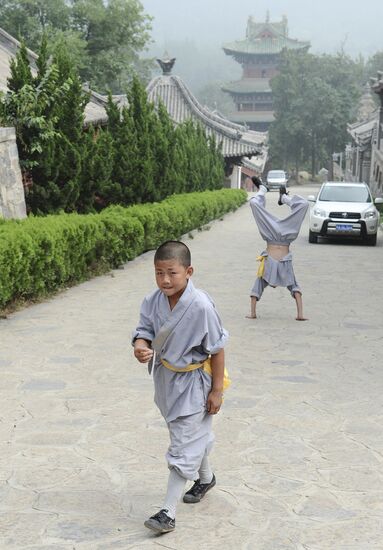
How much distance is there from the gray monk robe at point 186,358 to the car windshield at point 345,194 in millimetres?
18550

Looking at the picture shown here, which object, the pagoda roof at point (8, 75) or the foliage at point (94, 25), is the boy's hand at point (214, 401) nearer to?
the pagoda roof at point (8, 75)

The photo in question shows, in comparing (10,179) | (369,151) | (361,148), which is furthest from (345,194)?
(361,148)

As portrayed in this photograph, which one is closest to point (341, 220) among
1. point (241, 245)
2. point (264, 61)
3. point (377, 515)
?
point (241, 245)

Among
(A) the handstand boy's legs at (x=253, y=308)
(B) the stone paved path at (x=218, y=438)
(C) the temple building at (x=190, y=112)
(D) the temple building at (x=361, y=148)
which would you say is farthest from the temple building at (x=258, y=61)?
(B) the stone paved path at (x=218, y=438)

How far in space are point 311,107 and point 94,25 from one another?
118ft

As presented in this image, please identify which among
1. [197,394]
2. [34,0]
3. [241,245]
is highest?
[34,0]

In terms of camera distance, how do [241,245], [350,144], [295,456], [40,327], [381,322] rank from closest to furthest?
[295,456], [40,327], [381,322], [241,245], [350,144]

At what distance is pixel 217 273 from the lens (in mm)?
14930

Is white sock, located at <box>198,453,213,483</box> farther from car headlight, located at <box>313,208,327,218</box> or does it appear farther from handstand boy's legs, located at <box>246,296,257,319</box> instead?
car headlight, located at <box>313,208,327,218</box>

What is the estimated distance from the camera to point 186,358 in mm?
4070

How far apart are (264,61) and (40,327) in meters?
104

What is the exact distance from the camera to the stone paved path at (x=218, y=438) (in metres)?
4.04

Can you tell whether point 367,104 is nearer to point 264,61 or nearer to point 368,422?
point 264,61

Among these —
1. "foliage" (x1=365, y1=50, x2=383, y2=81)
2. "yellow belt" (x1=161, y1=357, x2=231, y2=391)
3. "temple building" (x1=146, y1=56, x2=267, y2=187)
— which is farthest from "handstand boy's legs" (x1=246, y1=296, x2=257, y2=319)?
"foliage" (x1=365, y1=50, x2=383, y2=81)
